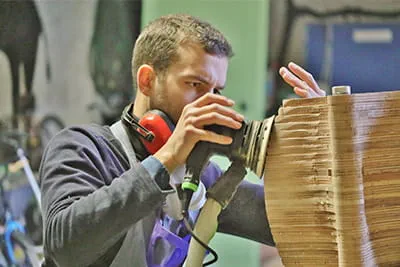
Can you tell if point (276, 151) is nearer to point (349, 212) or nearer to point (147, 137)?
point (349, 212)

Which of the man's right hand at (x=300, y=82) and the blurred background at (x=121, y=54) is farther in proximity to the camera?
the blurred background at (x=121, y=54)

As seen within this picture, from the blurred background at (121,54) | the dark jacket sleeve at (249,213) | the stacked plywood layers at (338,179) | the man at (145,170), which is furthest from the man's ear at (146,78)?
the blurred background at (121,54)

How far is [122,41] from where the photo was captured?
1.87m

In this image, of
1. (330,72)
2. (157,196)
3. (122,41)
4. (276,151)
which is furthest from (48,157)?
(330,72)

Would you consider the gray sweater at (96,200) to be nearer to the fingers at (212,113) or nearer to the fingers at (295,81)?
the fingers at (212,113)

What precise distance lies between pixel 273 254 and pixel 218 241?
17.8 inches

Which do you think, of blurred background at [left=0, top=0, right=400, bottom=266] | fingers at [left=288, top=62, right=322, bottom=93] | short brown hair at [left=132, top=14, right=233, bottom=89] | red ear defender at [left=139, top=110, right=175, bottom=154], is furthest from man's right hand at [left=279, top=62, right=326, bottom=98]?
blurred background at [left=0, top=0, right=400, bottom=266]

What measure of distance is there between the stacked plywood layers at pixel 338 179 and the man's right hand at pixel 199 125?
62 millimetres

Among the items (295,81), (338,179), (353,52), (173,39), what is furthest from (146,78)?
(353,52)

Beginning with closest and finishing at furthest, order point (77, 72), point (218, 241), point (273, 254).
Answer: point (218, 241) → point (273, 254) → point (77, 72)

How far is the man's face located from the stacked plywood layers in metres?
0.23

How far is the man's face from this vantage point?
0.88 m

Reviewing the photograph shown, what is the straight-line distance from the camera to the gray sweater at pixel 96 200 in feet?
2.30

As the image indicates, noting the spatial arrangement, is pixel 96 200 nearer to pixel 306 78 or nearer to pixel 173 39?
pixel 173 39
